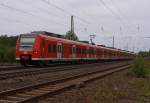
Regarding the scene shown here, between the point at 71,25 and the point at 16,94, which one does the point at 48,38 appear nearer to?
the point at 16,94

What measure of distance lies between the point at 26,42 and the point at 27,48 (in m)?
0.57

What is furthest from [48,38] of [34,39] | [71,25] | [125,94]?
[71,25]

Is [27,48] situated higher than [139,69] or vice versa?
[27,48]

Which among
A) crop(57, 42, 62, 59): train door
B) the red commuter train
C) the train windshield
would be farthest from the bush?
crop(57, 42, 62, 59): train door

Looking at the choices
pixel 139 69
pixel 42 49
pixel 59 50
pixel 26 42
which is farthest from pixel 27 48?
pixel 139 69

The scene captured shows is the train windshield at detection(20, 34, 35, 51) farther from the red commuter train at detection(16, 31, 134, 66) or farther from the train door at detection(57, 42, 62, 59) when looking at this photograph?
the train door at detection(57, 42, 62, 59)

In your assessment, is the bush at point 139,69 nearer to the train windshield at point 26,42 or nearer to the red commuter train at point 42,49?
the red commuter train at point 42,49

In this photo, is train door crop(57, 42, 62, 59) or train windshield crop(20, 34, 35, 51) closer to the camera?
train windshield crop(20, 34, 35, 51)

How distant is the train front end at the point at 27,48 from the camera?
98.4 ft

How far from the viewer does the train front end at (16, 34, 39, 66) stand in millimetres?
30000

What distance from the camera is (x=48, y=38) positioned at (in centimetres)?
3158

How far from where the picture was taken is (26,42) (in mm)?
30750

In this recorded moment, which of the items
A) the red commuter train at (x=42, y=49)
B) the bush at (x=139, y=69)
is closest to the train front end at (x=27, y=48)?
the red commuter train at (x=42, y=49)

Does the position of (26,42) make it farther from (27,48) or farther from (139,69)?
(139,69)
